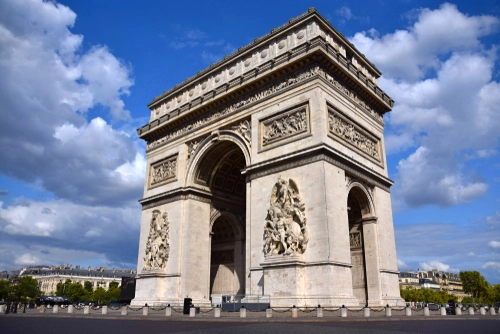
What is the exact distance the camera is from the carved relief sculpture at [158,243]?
26.7 m

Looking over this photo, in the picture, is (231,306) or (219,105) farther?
(219,105)

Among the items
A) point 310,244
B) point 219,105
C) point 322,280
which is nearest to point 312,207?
point 310,244

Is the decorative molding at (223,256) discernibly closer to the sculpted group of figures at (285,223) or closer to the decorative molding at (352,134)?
the sculpted group of figures at (285,223)

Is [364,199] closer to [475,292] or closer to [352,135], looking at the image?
[352,135]

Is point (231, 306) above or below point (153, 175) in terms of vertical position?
below

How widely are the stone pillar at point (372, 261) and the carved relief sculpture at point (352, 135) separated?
4272mm

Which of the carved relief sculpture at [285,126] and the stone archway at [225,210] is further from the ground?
the carved relief sculpture at [285,126]

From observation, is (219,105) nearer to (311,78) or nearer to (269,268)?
(311,78)

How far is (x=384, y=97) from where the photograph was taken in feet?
88.7

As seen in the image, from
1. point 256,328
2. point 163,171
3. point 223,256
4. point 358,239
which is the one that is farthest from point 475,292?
point 256,328

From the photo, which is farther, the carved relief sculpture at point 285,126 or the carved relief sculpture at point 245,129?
the carved relief sculpture at point 245,129

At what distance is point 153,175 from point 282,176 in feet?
41.9

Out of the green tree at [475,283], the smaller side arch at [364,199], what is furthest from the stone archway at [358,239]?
the green tree at [475,283]

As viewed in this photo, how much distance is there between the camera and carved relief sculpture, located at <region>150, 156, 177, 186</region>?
29125 millimetres
